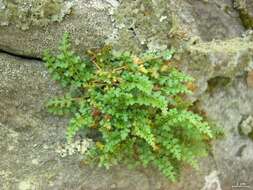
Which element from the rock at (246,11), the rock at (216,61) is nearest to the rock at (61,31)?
the rock at (216,61)

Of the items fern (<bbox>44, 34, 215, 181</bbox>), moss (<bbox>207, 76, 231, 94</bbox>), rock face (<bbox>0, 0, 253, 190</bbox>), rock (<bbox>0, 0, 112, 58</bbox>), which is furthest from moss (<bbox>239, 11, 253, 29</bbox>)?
rock (<bbox>0, 0, 112, 58</bbox>)

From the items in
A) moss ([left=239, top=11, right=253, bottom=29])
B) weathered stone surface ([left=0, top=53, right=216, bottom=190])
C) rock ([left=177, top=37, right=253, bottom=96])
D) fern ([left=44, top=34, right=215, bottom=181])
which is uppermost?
moss ([left=239, top=11, right=253, bottom=29])

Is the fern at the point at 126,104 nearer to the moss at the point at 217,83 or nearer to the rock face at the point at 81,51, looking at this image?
the rock face at the point at 81,51

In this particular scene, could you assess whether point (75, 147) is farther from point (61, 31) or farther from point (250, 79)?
point (250, 79)

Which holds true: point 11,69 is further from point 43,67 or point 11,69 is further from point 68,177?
point 68,177

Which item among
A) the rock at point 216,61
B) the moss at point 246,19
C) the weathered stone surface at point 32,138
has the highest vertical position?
the moss at point 246,19

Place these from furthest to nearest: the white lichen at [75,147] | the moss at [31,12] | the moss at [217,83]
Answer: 1. the moss at [217,83]
2. the white lichen at [75,147]
3. the moss at [31,12]

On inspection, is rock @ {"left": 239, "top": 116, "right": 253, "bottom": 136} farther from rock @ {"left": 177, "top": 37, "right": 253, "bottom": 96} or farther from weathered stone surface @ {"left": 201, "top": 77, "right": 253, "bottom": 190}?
rock @ {"left": 177, "top": 37, "right": 253, "bottom": 96}

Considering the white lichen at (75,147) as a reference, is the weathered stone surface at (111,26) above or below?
above

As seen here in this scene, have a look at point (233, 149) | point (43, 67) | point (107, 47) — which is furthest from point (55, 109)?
Answer: point (233, 149)

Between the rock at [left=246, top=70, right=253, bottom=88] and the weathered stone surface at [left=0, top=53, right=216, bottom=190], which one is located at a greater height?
the rock at [left=246, top=70, right=253, bottom=88]
